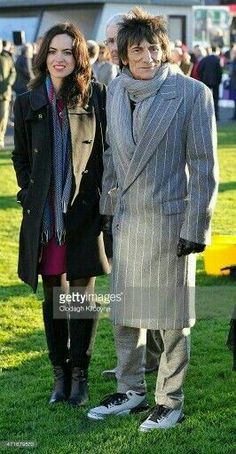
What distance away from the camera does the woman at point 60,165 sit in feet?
16.6

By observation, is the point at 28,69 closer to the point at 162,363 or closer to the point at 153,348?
the point at 153,348

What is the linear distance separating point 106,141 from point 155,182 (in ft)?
1.80

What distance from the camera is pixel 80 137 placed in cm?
512


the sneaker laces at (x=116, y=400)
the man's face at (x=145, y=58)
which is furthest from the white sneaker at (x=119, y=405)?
the man's face at (x=145, y=58)

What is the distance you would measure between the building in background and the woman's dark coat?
34329 millimetres

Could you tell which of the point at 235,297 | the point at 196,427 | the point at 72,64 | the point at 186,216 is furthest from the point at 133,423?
the point at 235,297

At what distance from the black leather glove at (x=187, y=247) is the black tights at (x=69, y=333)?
2.49 ft

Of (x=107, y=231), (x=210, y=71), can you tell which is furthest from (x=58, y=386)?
(x=210, y=71)

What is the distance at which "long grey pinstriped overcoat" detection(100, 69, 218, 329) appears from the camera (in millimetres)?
4617

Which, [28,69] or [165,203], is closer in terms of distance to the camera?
[165,203]

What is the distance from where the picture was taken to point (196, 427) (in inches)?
192

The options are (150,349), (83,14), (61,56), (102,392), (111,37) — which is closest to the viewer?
(61,56)

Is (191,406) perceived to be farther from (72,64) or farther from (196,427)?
(72,64)

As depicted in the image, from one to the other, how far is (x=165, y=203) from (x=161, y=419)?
1006mm
